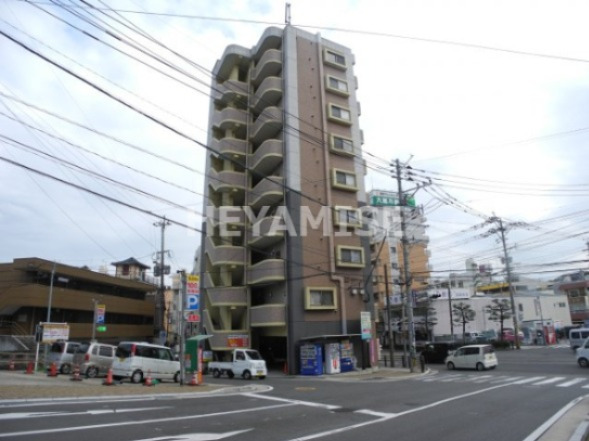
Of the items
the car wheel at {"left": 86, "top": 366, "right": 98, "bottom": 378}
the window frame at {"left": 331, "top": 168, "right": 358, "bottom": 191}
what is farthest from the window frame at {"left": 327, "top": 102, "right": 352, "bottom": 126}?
the car wheel at {"left": 86, "top": 366, "right": 98, "bottom": 378}

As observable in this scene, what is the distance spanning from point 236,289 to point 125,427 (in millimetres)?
25993

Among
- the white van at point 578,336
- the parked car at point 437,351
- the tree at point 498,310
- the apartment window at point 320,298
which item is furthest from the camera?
the tree at point 498,310

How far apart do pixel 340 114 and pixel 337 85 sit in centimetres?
305

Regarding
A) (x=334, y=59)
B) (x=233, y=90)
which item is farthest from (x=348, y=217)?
(x=233, y=90)

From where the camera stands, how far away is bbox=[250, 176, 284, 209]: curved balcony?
34719mm

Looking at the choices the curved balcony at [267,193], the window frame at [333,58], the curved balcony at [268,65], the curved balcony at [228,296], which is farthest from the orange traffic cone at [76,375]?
the window frame at [333,58]

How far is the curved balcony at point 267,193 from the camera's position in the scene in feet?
114

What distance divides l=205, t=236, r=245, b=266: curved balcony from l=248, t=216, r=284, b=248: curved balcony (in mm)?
1589

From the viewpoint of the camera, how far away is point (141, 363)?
874 inches

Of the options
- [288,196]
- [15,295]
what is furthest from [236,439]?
[15,295]

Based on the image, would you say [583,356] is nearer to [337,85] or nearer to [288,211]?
[288,211]

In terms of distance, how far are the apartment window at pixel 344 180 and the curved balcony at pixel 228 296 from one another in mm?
11315

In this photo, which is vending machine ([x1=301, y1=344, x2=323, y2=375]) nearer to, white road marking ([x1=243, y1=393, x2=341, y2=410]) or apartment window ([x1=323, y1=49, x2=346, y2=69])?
white road marking ([x1=243, y1=393, x2=341, y2=410])

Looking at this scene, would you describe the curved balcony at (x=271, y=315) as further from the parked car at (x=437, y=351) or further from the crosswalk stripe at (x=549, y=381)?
the crosswalk stripe at (x=549, y=381)
